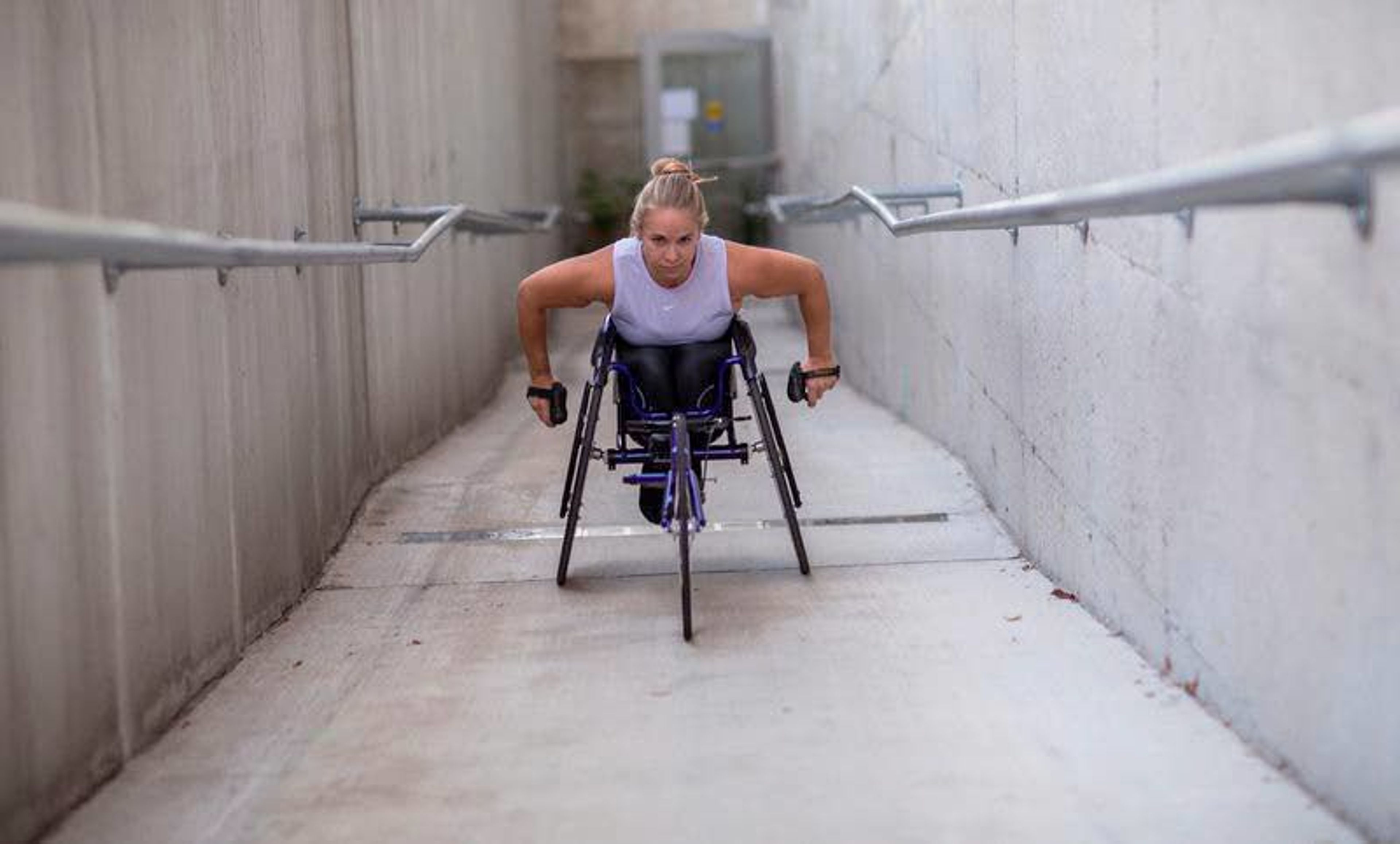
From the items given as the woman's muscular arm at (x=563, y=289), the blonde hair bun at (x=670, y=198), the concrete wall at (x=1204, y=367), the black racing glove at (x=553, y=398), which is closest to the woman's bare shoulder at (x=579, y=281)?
the woman's muscular arm at (x=563, y=289)

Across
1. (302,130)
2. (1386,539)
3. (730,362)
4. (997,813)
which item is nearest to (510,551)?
(730,362)

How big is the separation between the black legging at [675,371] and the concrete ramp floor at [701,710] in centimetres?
50

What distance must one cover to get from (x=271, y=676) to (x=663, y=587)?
4.05 ft

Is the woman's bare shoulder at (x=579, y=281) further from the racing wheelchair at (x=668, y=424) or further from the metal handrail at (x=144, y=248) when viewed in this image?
the metal handrail at (x=144, y=248)

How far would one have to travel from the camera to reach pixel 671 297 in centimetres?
495

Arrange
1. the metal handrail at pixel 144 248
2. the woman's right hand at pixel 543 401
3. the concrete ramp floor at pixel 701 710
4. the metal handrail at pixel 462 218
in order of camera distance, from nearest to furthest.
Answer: the metal handrail at pixel 144 248 < the concrete ramp floor at pixel 701 710 < the woman's right hand at pixel 543 401 < the metal handrail at pixel 462 218

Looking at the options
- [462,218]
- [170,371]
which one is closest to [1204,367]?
[170,371]

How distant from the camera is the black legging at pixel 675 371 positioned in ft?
16.3

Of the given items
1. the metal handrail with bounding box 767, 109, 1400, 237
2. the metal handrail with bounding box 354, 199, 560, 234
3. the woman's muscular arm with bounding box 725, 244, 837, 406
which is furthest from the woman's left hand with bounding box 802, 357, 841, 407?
the metal handrail with bounding box 354, 199, 560, 234

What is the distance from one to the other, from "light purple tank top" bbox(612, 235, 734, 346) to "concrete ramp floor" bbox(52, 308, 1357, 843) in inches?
26.4

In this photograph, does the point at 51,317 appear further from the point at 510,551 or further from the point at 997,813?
the point at 510,551

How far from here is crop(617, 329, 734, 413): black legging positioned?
4.96 meters

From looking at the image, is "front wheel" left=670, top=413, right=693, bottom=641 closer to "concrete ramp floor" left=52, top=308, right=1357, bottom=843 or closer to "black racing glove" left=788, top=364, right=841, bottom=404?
"concrete ramp floor" left=52, top=308, right=1357, bottom=843

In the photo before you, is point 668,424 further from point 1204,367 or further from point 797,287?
point 1204,367
